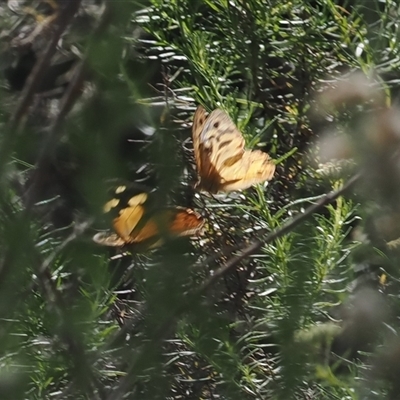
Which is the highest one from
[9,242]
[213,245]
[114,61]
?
[114,61]

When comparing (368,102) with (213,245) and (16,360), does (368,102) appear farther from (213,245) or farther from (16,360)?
(16,360)

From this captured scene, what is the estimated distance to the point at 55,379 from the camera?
81 cm

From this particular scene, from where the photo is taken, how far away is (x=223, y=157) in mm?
952

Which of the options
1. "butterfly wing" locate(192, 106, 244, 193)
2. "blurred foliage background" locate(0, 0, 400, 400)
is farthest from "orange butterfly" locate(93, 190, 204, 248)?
"butterfly wing" locate(192, 106, 244, 193)

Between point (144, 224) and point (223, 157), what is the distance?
42cm

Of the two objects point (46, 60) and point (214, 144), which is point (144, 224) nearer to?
point (46, 60)

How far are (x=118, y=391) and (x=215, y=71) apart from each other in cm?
50

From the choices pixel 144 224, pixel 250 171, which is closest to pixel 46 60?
pixel 144 224

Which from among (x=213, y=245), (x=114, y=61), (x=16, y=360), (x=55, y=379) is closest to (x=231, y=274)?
(x=213, y=245)

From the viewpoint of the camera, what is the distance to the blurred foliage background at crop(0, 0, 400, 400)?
51 cm

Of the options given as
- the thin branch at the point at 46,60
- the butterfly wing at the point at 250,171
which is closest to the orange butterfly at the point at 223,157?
the butterfly wing at the point at 250,171

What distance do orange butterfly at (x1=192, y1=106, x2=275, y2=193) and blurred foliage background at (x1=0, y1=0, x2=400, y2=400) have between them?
0.02 metres

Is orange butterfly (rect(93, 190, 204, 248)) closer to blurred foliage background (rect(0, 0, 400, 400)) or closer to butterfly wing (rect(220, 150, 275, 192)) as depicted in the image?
blurred foliage background (rect(0, 0, 400, 400))

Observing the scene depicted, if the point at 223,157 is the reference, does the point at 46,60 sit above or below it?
above
